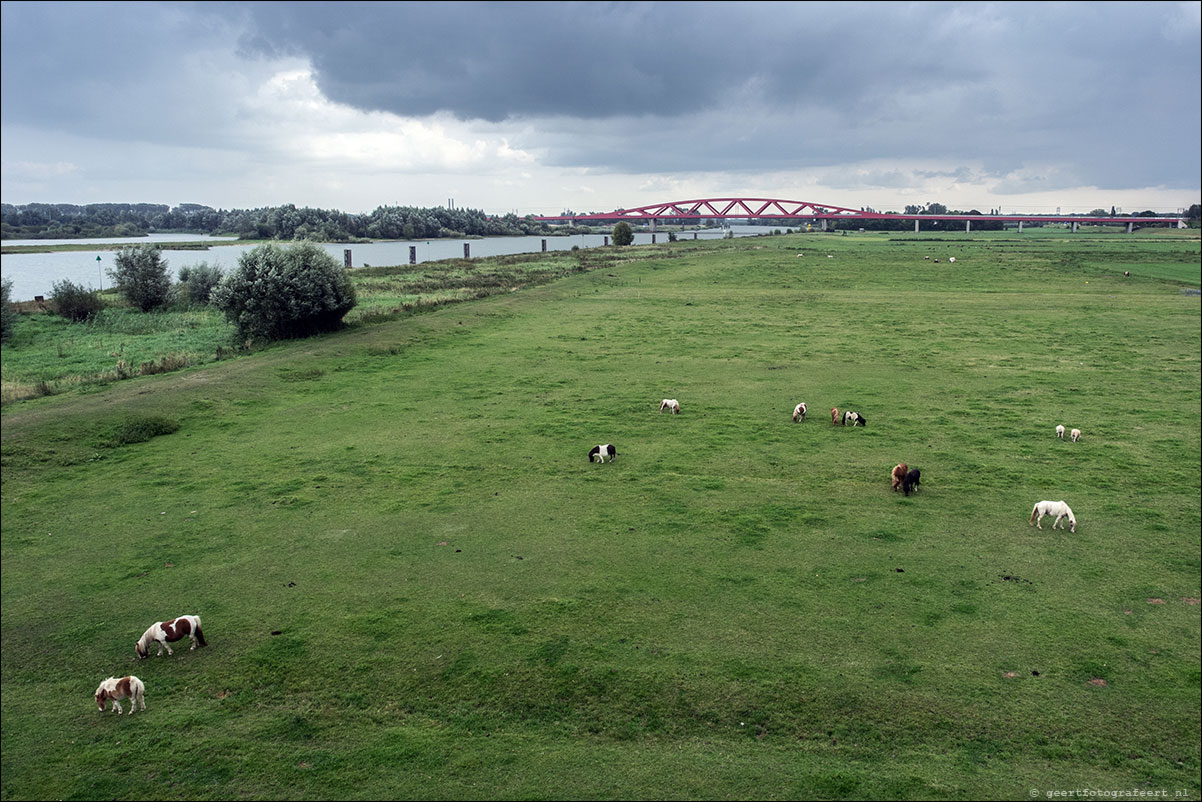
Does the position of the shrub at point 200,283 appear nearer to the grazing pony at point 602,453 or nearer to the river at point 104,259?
the river at point 104,259

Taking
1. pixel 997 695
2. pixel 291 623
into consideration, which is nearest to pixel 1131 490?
pixel 997 695

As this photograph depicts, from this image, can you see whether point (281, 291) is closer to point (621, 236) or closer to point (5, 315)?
point (5, 315)

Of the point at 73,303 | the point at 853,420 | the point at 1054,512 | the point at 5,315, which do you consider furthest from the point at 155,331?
the point at 1054,512

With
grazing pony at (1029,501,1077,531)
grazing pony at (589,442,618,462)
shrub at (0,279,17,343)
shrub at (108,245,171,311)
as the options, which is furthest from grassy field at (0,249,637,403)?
grazing pony at (1029,501,1077,531)

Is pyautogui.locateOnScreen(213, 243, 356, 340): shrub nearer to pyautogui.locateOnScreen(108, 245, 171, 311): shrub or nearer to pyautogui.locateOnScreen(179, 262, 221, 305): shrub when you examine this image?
pyautogui.locateOnScreen(108, 245, 171, 311): shrub

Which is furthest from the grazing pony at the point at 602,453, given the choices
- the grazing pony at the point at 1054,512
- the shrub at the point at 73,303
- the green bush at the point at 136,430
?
the shrub at the point at 73,303

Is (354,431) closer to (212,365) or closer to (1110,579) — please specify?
(212,365)

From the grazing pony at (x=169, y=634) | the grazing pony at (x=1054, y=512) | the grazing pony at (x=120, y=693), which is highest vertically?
the grazing pony at (x=1054, y=512)
